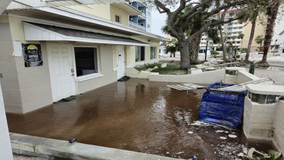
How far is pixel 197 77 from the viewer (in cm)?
1024

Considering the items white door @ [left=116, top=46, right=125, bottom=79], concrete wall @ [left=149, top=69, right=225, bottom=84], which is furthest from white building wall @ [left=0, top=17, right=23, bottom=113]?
concrete wall @ [left=149, top=69, right=225, bottom=84]

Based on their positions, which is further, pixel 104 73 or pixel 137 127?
pixel 104 73

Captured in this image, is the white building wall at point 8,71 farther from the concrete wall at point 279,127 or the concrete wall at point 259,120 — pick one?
the concrete wall at point 279,127

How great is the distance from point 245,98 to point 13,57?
640 centimetres

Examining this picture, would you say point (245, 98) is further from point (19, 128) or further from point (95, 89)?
point (95, 89)

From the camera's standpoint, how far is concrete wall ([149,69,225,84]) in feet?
32.6

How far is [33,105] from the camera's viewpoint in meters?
5.61

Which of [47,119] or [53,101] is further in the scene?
[53,101]

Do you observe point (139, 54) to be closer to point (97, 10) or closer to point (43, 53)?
point (97, 10)

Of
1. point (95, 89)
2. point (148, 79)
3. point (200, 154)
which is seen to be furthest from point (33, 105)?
point (148, 79)

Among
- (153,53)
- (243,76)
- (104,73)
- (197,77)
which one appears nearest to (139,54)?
(153,53)

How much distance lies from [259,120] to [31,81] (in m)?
6.44

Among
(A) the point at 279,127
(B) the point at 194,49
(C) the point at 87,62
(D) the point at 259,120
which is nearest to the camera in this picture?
(A) the point at 279,127

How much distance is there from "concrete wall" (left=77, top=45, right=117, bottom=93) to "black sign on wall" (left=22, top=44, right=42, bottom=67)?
251cm
